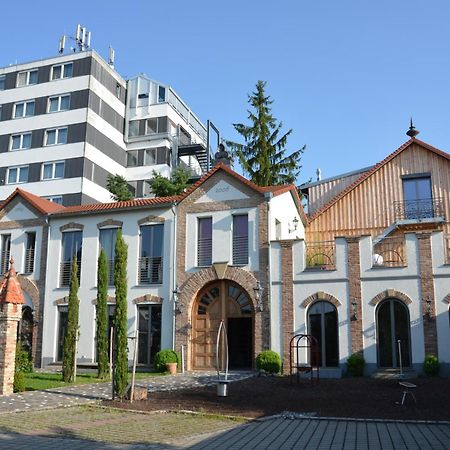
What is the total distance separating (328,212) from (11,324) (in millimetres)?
16287

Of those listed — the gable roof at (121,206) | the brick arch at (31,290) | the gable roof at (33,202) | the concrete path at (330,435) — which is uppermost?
the gable roof at (33,202)

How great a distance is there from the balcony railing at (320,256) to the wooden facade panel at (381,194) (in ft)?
8.34

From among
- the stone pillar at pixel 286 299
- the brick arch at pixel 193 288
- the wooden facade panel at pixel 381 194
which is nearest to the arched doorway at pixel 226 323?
the brick arch at pixel 193 288

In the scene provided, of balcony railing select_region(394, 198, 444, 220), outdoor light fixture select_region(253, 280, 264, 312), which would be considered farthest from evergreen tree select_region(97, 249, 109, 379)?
balcony railing select_region(394, 198, 444, 220)

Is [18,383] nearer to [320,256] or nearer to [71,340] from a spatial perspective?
[71,340]

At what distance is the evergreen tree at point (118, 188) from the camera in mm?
40656

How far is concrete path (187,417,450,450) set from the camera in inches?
350

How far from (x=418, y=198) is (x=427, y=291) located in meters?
7.52

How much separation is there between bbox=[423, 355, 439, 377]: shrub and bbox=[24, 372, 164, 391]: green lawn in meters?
9.64

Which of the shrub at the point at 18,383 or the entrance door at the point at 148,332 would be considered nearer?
the shrub at the point at 18,383

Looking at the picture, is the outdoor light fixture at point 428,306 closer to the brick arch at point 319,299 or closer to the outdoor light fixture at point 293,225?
the brick arch at point 319,299

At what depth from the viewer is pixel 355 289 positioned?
20.8 m

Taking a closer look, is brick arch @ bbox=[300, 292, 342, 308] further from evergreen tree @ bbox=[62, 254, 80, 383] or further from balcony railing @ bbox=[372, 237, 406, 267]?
evergreen tree @ bbox=[62, 254, 80, 383]

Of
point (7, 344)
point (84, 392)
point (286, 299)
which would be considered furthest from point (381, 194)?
point (7, 344)
